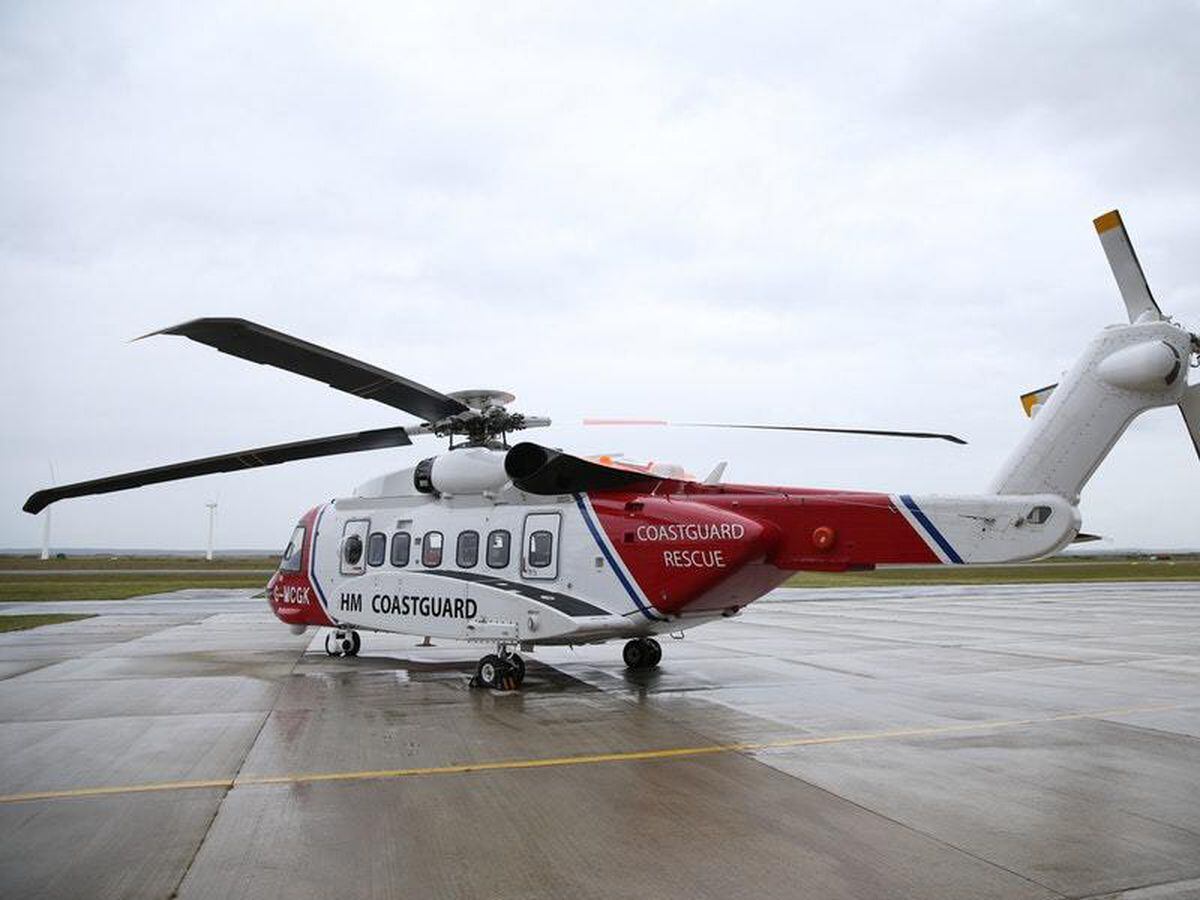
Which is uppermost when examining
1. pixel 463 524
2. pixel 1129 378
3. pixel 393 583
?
pixel 1129 378

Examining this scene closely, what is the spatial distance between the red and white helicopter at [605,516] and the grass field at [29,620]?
9453 millimetres

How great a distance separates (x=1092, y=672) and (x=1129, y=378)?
6.81 metres

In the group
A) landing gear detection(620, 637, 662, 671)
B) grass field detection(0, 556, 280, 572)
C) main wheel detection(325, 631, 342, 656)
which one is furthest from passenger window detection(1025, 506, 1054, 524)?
grass field detection(0, 556, 280, 572)

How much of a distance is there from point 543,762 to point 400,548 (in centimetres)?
680

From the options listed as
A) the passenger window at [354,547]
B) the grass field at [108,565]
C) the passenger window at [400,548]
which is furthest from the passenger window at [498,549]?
the grass field at [108,565]

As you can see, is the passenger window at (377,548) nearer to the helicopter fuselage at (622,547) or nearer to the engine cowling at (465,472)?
the helicopter fuselage at (622,547)

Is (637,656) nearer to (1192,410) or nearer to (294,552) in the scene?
(294,552)

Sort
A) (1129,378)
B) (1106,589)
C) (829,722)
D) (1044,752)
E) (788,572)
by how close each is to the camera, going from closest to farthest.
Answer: (1044,752)
(1129,378)
(829,722)
(788,572)
(1106,589)

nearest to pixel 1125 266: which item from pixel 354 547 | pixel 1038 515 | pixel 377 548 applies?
pixel 1038 515

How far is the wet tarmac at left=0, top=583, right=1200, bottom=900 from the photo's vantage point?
16.7ft

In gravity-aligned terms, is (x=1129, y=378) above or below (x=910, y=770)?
above

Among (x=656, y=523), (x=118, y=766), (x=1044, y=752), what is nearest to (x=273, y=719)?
(x=118, y=766)

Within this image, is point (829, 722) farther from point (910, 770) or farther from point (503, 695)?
point (503, 695)

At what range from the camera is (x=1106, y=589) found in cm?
4050
